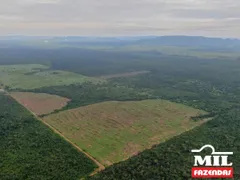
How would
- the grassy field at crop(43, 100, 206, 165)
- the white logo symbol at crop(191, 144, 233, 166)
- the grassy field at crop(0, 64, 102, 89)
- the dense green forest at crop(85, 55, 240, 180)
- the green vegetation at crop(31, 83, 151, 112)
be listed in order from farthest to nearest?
1. the grassy field at crop(0, 64, 102, 89)
2. the green vegetation at crop(31, 83, 151, 112)
3. the grassy field at crop(43, 100, 206, 165)
4. the dense green forest at crop(85, 55, 240, 180)
5. the white logo symbol at crop(191, 144, 233, 166)

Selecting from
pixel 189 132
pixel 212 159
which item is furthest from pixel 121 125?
pixel 212 159

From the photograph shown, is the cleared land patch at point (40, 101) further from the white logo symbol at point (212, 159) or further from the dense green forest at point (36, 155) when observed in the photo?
the white logo symbol at point (212, 159)

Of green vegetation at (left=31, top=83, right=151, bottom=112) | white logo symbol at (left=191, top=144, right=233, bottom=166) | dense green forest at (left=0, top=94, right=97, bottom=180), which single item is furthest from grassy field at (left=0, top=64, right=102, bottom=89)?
white logo symbol at (left=191, top=144, right=233, bottom=166)

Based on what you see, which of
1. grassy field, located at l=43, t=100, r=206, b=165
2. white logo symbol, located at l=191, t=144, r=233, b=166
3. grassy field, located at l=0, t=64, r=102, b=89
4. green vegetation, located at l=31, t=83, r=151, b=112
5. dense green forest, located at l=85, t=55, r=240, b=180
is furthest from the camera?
grassy field, located at l=0, t=64, r=102, b=89

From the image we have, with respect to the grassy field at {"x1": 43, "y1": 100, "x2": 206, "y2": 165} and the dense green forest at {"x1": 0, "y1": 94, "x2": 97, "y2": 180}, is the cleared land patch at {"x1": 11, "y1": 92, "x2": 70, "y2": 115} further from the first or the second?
the dense green forest at {"x1": 0, "y1": 94, "x2": 97, "y2": 180}

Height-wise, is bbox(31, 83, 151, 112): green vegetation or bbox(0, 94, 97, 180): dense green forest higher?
bbox(31, 83, 151, 112): green vegetation

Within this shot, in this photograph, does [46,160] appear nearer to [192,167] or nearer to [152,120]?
[192,167]

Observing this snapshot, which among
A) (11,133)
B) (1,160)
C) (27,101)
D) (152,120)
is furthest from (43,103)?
(1,160)

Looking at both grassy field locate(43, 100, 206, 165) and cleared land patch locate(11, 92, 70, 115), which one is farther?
cleared land patch locate(11, 92, 70, 115)
